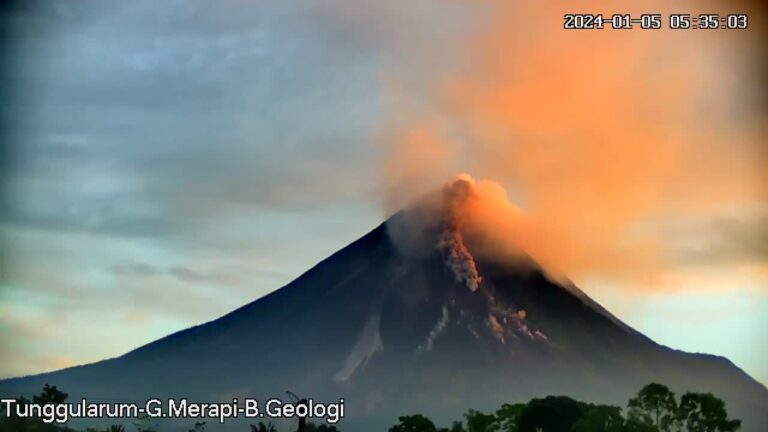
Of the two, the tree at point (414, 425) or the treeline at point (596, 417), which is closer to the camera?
the treeline at point (596, 417)

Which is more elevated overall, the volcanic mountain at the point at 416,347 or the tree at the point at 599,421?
the volcanic mountain at the point at 416,347

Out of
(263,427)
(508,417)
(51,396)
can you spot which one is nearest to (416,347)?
(508,417)

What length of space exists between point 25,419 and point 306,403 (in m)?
1.67

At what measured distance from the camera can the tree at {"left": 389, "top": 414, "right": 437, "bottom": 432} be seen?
21.1 ft

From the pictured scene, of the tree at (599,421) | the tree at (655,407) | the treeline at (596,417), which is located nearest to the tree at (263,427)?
the treeline at (596,417)

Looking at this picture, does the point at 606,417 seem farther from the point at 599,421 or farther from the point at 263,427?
the point at 263,427

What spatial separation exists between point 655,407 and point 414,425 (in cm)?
168

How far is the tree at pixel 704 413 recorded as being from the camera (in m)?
6.12

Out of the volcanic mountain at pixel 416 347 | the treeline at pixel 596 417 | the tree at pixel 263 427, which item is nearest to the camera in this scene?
the tree at pixel 263 427

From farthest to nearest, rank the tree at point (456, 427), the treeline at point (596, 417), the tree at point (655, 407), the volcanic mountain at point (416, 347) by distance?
the tree at point (456, 427)
the volcanic mountain at point (416, 347)
the tree at point (655, 407)
the treeline at point (596, 417)

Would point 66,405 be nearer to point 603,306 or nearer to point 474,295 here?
point 603,306

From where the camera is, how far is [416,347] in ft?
27.2

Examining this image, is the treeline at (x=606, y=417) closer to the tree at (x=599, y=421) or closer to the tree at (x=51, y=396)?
the tree at (x=599, y=421)

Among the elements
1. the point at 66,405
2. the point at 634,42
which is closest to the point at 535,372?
the point at 634,42
